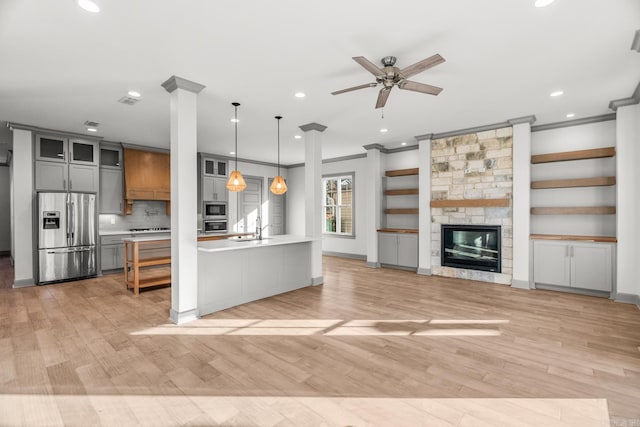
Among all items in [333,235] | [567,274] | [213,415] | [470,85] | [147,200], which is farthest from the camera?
[333,235]

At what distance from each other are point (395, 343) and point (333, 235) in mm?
6028

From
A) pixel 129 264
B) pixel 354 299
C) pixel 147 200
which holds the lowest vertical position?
pixel 354 299

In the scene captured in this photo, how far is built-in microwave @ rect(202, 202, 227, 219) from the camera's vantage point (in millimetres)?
7941

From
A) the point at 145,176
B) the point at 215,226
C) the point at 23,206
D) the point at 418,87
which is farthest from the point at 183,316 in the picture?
the point at 215,226

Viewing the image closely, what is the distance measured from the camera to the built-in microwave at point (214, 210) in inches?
313

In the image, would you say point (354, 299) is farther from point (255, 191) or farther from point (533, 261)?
point (255, 191)

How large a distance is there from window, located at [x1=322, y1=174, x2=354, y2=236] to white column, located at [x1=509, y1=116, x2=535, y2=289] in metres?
4.15

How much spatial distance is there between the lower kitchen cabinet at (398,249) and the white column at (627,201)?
322cm

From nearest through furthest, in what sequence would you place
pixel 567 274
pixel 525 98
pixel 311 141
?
pixel 525 98
pixel 567 274
pixel 311 141

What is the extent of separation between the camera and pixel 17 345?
117 inches

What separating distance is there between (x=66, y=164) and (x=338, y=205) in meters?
6.38

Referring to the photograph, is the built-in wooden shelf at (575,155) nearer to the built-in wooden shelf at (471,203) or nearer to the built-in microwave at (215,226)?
the built-in wooden shelf at (471,203)

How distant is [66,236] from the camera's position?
18.5ft

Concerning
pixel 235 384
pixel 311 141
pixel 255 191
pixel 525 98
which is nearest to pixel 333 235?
pixel 255 191
